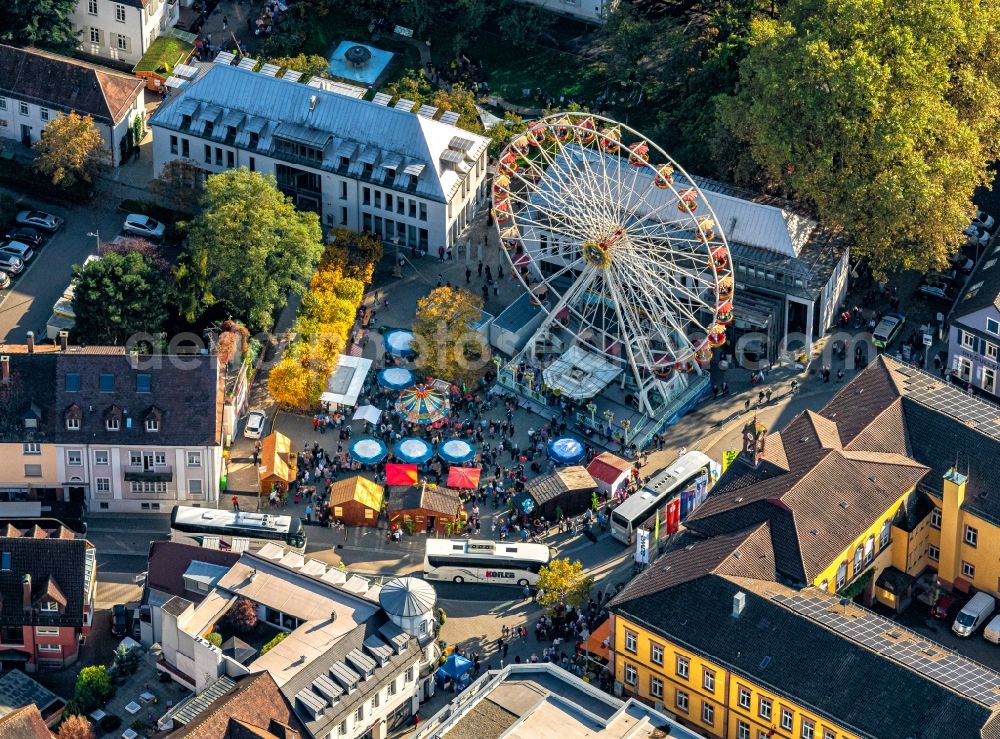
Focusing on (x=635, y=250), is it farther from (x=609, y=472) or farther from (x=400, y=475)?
(x=400, y=475)

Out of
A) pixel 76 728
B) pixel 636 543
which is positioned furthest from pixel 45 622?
pixel 636 543

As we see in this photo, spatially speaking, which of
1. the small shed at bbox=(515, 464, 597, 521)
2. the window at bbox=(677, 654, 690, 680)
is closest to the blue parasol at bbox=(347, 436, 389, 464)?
the small shed at bbox=(515, 464, 597, 521)

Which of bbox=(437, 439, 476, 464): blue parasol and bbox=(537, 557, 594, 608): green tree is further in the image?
bbox=(437, 439, 476, 464): blue parasol

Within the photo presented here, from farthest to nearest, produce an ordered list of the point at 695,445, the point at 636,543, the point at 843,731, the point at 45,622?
the point at 695,445, the point at 636,543, the point at 45,622, the point at 843,731

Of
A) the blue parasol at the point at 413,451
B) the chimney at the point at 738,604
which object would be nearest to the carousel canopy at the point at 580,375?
the blue parasol at the point at 413,451

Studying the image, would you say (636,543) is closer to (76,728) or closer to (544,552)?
(544,552)

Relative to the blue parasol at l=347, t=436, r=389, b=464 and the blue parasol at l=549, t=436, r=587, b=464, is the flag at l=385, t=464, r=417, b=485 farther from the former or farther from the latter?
the blue parasol at l=549, t=436, r=587, b=464

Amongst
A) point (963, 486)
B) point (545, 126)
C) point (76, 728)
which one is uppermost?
point (545, 126)
